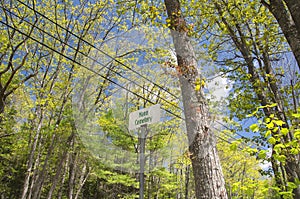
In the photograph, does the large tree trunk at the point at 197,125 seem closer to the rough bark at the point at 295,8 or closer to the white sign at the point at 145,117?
the white sign at the point at 145,117


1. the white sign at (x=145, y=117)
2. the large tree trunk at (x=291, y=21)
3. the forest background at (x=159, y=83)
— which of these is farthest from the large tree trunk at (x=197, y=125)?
the large tree trunk at (x=291, y=21)

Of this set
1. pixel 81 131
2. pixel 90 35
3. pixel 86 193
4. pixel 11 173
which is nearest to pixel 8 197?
pixel 11 173

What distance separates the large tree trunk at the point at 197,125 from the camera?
179cm

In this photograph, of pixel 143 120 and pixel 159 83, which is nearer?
pixel 143 120

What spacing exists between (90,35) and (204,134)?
7.22m

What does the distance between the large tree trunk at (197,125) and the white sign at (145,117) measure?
0.32m

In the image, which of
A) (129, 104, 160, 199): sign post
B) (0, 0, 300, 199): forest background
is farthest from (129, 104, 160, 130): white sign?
(0, 0, 300, 199): forest background

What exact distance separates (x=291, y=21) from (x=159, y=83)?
1.48 meters

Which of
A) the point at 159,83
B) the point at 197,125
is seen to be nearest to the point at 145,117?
the point at 197,125

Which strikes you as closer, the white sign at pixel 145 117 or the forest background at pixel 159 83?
the white sign at pixel 145 117

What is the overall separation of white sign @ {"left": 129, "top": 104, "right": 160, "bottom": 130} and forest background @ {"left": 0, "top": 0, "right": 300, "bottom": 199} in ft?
0.79

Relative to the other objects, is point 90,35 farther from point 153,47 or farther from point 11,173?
point 11,173

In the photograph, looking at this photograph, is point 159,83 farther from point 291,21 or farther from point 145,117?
point 291,21

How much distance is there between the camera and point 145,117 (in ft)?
6.13
